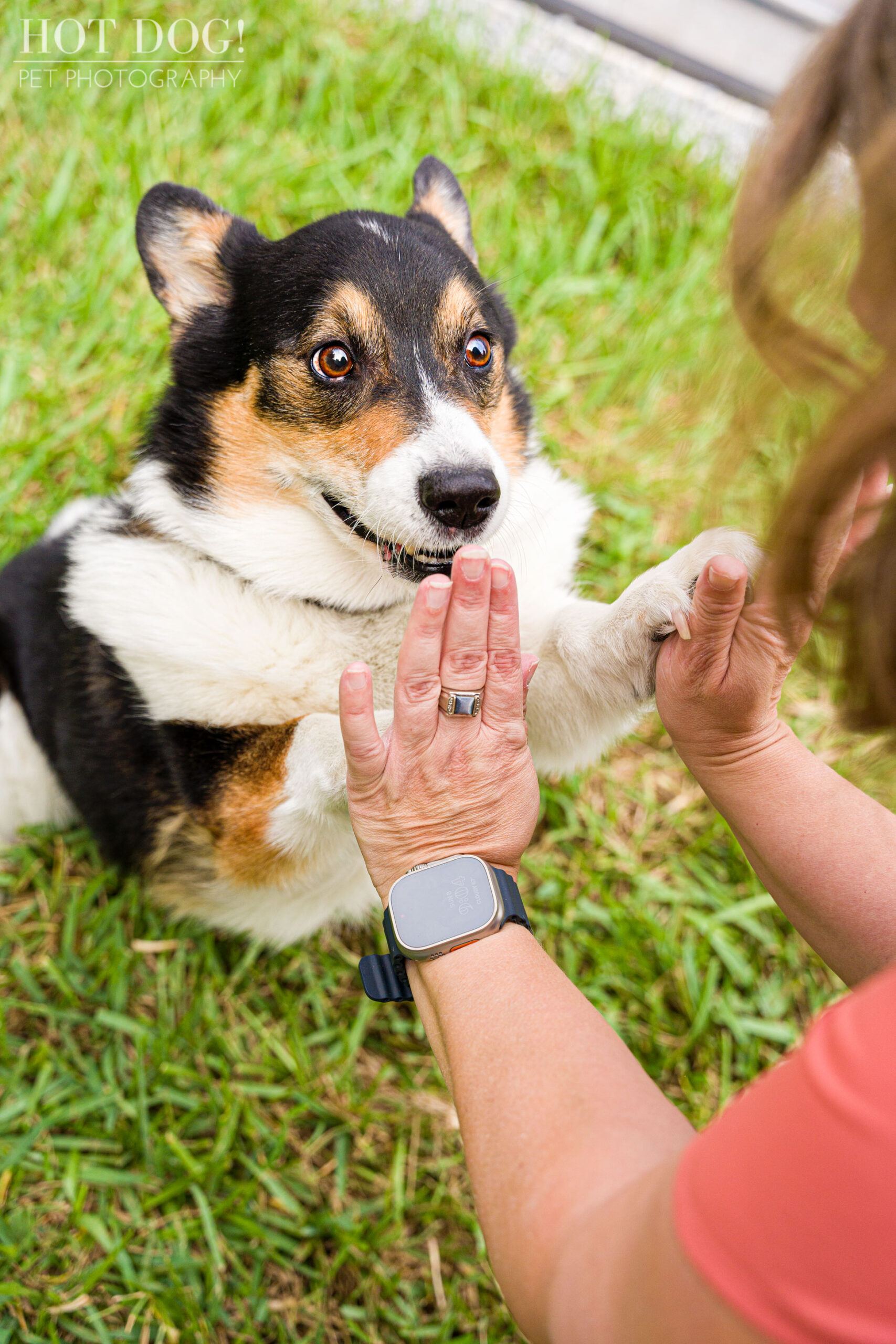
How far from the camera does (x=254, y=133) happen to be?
3850 millimetres

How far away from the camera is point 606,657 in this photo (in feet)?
6.41

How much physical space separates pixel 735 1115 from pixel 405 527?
1.37m

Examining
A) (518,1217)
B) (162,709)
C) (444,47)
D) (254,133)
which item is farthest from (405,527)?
(444,47)

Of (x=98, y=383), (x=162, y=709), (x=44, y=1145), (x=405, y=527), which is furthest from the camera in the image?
(x=98, y=383)

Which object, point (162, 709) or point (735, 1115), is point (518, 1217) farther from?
point (162, 709)

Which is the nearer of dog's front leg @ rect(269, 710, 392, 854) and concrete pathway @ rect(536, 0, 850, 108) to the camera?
dog's front leg @ rect(269, 710, 392, 854)

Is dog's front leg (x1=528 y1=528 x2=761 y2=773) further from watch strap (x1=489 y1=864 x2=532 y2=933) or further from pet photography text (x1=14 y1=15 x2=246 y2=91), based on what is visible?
pet photography text (x1=14 y1=15 x2=246 y2=91)

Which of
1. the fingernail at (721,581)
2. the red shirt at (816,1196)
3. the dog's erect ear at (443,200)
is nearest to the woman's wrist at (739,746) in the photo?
the fingernail at (721,581)

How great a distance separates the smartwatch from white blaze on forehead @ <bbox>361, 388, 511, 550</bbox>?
2.48ft

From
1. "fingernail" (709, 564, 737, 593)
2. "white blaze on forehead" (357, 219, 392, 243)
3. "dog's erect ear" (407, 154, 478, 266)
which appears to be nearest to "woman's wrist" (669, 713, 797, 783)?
"fingernail" (709, 564, 737, 593)

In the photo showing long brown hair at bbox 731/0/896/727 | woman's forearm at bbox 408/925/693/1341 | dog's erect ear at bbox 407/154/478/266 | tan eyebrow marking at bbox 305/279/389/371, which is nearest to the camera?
long brown hair at bbox 731/0/896/727

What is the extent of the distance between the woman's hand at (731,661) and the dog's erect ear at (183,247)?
167cm

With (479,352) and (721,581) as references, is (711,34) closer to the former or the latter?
(479,352)

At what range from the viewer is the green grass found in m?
2.34
